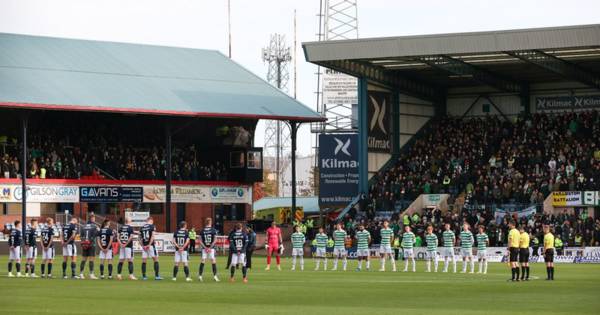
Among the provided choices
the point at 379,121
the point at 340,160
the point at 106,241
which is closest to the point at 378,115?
the point at 379,121

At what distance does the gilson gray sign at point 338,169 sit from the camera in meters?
81.6

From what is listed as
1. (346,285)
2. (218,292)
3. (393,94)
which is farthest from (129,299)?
(393,94)

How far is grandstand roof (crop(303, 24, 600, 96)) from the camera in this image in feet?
219

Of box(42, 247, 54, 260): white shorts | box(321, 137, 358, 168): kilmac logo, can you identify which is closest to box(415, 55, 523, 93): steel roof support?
box(321, 137, 358, 168): kilmac logo

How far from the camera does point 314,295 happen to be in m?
35.8

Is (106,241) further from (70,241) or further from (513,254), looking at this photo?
(513,254)

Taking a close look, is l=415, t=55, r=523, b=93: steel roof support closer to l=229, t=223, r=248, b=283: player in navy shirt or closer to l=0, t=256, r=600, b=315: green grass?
l=0, t=256, r=600, b=315: green grass

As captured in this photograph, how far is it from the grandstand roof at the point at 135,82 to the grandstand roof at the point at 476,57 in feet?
24.8

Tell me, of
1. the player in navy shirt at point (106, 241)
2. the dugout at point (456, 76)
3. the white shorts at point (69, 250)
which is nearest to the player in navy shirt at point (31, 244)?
the white shorts at point (69, 250)

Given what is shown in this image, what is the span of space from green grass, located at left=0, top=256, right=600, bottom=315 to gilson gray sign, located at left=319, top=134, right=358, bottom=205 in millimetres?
32689

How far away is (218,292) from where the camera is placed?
36.8 meters

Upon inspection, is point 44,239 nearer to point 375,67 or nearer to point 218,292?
point 218,292

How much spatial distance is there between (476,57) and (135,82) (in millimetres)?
20526

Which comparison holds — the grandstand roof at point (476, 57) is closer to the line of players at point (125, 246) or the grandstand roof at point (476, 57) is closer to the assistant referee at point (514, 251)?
the assistant referee at point (514, 251)
